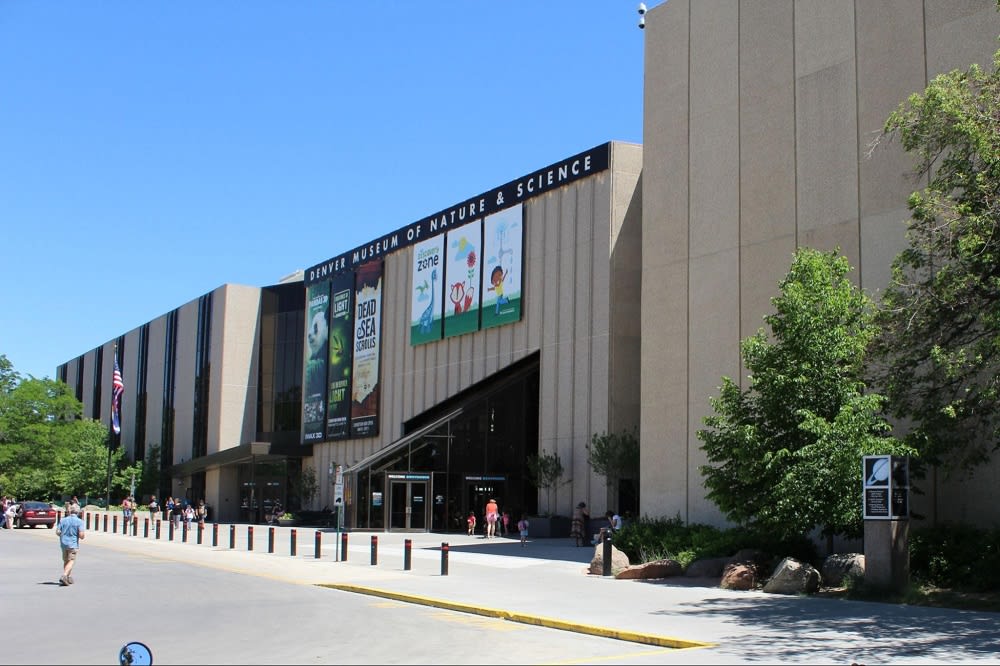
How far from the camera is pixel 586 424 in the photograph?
39.7 metres

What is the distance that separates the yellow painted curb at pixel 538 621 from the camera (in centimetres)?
1277

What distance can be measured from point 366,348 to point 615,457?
908 inches

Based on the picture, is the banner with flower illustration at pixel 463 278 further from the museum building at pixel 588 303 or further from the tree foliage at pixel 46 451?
the tree foliage at pixel 46 451

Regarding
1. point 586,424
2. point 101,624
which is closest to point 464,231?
point 586,424

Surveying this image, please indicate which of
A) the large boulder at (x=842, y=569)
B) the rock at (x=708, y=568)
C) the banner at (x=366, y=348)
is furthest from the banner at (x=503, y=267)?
the large boulder at (x=842, y=569)

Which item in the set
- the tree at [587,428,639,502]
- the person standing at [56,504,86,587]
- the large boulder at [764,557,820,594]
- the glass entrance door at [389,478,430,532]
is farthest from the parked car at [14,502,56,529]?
the large boulder at [764,557,820,594]

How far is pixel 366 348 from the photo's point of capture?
56.3 m

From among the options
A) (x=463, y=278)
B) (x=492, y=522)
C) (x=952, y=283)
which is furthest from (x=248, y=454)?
(x=952, y=283)

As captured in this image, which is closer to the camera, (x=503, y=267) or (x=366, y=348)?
(x=503, y=267)

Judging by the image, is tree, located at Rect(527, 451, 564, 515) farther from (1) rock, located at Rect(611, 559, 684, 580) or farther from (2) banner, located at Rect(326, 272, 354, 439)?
(2) banner, located at Rect(326, 272, 354, 439)

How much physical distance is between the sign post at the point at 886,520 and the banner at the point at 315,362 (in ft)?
148

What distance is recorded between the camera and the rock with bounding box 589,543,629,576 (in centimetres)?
2270

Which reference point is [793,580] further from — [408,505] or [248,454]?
[248,454]

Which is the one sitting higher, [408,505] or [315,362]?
[315,362]
